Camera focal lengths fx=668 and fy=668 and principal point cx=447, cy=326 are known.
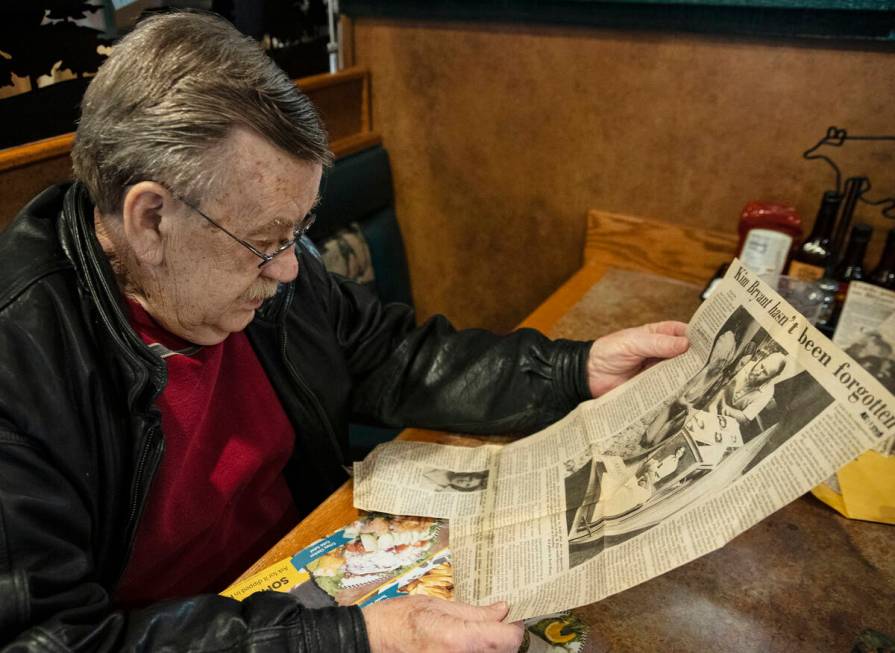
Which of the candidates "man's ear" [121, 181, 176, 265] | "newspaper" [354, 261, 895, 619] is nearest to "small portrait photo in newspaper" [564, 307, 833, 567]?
"newspaper" [354, 261, 895, 619]

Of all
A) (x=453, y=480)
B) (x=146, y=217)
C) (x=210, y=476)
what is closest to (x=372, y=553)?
(x=453, y=480)

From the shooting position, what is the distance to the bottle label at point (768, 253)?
1.47 m

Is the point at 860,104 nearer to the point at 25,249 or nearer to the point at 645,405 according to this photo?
the point at 645,405

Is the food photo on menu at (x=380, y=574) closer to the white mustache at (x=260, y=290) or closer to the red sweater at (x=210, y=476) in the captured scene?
the red sweater at (x=210, y=476)

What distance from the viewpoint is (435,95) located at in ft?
6.63

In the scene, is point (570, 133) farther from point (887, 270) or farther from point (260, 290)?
point (260, 290)

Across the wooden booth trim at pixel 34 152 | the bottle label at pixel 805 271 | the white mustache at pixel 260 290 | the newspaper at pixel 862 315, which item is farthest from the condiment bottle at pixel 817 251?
the wooden booth trim at pixel 34 152

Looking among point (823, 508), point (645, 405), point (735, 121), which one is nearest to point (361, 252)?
point (735, 121)

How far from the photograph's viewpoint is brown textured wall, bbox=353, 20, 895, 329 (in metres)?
1.52

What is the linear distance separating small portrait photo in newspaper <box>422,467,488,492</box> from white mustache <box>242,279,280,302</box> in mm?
349

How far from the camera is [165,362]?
86cm

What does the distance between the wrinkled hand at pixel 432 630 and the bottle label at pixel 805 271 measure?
3.71 feet

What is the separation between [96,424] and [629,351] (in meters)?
0.77

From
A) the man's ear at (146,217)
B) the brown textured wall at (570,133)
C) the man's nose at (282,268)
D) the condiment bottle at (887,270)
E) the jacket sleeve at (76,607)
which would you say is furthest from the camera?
→ the brown textured wall at (570,133)
